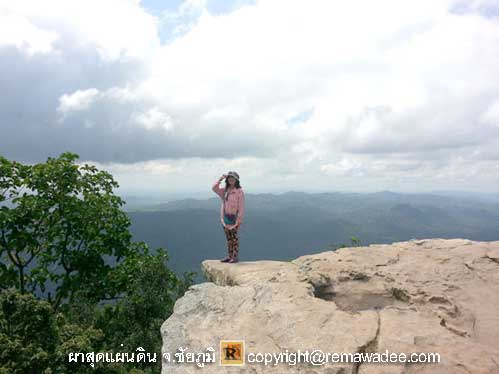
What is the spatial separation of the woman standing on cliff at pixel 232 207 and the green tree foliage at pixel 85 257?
3777mm

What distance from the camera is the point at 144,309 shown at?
1314 cm

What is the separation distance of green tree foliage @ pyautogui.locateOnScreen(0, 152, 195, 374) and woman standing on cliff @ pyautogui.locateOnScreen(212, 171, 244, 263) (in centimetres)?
378

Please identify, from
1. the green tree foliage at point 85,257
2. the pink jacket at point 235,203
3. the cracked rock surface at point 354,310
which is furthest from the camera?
the green tree foliage at point 85,257

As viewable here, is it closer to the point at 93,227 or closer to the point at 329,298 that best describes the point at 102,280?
the point at 93,227

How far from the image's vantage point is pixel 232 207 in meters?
11.9

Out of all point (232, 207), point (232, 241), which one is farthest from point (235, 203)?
point (232, 241)

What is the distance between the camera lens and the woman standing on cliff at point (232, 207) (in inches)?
467

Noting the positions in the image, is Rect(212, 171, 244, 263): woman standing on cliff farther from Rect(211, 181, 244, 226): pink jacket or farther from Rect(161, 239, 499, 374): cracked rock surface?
Rect(161, 239, 499, 374): cracked rock surface

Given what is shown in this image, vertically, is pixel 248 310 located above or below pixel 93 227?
below

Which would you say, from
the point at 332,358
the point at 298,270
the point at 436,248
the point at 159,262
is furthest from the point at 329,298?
the point at 159,262

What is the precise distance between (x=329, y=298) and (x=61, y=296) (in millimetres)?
11798

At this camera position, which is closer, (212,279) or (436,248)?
(212,279)

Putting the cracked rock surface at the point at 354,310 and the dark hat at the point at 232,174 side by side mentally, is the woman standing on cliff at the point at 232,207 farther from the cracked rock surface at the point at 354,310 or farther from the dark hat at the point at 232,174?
the cracked rock surface at the point at 354,310

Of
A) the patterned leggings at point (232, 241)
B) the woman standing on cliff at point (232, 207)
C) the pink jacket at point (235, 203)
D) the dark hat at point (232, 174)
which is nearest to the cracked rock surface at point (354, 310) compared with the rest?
the patterned leggings at point (232, 241)
